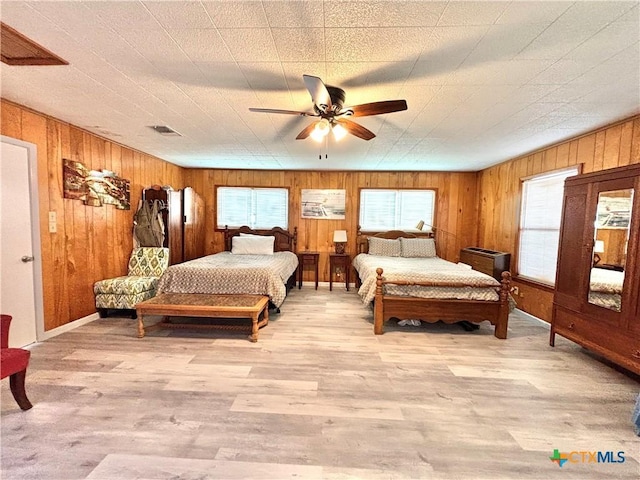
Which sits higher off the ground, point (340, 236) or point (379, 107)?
point (379, 107)

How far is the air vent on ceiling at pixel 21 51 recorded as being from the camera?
1705 millimetres

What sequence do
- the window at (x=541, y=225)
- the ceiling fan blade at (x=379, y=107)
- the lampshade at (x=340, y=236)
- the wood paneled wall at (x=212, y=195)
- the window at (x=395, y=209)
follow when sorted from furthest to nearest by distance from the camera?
the window at (x=395, y=209)
the lampshade at (x=340, y=236)
the window at (x=541, y=225)
the wood paneled wall at (x=212, y=195)
the ceiling fan blade at (x=379, y=107)

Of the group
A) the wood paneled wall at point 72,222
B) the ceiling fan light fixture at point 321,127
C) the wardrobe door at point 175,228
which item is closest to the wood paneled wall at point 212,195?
the wood paneled wall at point 72,222

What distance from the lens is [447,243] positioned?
19.2ft

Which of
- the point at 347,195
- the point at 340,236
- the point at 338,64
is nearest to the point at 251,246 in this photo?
the point at 340,236

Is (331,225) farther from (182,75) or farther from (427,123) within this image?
(182,75)

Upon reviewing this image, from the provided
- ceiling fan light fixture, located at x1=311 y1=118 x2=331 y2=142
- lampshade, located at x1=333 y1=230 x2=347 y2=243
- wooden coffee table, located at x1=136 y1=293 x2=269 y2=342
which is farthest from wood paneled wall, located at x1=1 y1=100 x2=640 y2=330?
ceiling fan light fixture, located at x1=311 y1=118 x2=331 y2=142

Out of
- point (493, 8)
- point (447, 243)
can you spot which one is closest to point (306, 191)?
point (447, 243)

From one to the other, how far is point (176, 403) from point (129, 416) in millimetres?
285

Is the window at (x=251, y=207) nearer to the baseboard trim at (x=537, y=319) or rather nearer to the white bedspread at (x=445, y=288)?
the white bedspread at (x=445, y=288)

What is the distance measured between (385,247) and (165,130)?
Answer: 4.04 metres

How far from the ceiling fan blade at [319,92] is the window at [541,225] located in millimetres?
3335

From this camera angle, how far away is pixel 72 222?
3363 millimetres

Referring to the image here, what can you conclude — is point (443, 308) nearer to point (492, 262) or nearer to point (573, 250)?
point (573, 250)
